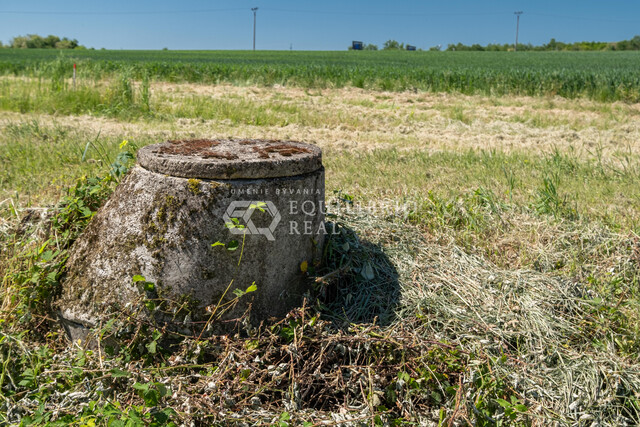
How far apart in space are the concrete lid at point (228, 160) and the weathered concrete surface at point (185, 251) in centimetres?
4

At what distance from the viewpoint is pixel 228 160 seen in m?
2.39

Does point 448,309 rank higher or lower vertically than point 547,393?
higher

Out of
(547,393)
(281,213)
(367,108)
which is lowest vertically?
(547,393)

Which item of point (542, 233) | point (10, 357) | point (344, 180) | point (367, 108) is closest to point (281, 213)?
point (10, 357)

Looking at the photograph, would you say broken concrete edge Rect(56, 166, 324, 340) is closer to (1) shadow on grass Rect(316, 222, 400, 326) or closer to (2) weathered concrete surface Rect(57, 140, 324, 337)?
(2) weathered concrete surface Rect(57, 140, 324, 337)

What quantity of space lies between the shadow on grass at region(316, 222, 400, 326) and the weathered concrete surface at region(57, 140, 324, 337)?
13.8 inches

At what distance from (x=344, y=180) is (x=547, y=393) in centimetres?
310

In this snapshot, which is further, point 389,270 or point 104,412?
point 389,270

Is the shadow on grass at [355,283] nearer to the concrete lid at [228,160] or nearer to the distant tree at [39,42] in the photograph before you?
the concrete lid at [228,160]

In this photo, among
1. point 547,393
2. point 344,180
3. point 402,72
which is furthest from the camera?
point 402,72

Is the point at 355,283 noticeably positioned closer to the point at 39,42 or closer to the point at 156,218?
the point at 156,218

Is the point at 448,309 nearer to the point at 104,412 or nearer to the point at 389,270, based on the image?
the point at 389,270

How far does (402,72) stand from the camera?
658 inches

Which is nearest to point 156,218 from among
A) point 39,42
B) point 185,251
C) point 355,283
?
point 185,251
